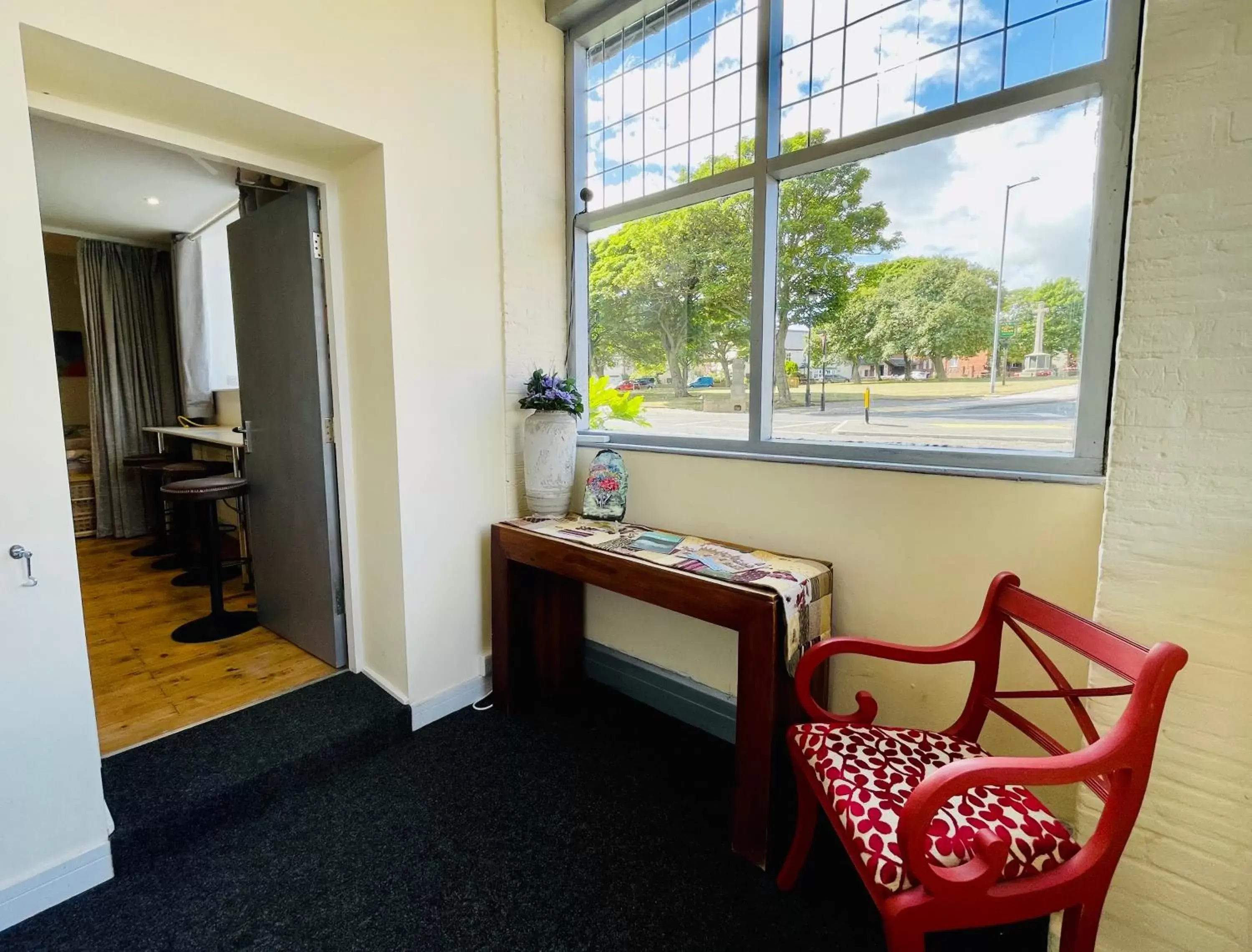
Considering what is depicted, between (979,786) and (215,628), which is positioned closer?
(979,786)

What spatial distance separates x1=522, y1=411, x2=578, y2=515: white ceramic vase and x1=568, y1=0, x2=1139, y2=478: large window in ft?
0.97

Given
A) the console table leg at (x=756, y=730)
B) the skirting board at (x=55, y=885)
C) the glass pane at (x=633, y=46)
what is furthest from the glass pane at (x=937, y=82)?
the skirting board at (x=55, y=885)

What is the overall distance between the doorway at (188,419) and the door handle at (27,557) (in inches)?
35.0

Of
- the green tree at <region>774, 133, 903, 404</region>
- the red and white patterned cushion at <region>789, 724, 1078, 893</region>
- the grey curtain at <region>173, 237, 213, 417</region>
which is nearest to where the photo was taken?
the red and white patterned cushion at <region>789, 724, 1078, 893</region>

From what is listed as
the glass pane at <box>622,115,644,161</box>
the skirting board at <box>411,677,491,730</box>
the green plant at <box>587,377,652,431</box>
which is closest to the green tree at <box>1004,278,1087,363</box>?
the green plant at <box>587,377,652,431</box>

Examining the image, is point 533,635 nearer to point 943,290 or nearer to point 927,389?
point 927,389

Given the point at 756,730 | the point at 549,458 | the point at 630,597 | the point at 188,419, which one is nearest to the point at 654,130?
the point at 549,458

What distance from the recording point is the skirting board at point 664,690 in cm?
223

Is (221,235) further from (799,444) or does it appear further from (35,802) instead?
(799,444)

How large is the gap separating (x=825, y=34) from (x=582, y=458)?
183cm

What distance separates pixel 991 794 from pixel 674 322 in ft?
6.30

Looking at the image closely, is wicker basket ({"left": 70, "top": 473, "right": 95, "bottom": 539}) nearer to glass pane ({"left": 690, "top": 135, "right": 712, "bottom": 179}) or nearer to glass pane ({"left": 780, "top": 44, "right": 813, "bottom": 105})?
glass pane ({"left": 690, "top": 135, "right": 712, "bottom": 179})

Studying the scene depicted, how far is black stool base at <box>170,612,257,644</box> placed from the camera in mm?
2770

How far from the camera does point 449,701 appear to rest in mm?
2373
